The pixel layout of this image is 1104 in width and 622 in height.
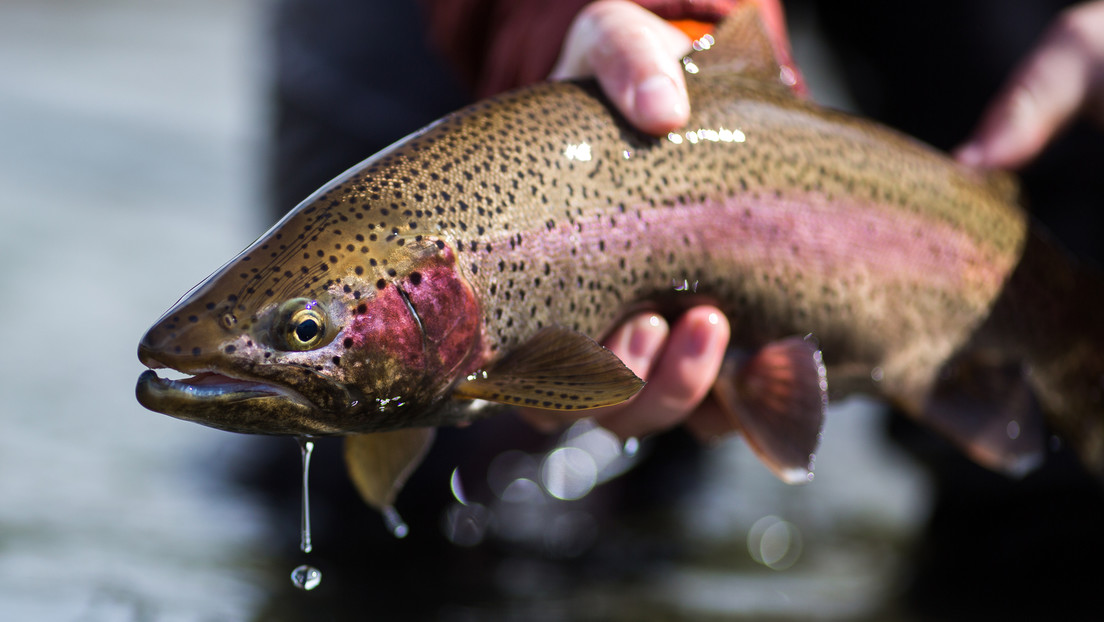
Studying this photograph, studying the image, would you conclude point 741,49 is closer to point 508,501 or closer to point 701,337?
point 701,337

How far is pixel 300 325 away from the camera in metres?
1.53

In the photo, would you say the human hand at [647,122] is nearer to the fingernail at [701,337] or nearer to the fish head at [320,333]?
the fingernail at [701,337]

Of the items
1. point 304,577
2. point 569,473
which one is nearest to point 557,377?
point 304,577

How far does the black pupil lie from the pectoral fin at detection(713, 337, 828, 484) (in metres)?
1.06

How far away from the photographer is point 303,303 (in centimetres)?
155

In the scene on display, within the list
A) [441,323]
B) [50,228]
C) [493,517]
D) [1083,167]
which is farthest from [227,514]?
[50,228]

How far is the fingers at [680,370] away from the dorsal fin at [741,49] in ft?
1.89

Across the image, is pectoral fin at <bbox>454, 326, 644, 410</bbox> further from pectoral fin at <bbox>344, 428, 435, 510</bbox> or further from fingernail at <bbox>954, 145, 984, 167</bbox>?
fingernail at <bbox>954, 145, 984, 167</bbox>

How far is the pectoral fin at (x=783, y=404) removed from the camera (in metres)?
2.15

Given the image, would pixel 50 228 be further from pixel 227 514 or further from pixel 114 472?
pixel 227 514

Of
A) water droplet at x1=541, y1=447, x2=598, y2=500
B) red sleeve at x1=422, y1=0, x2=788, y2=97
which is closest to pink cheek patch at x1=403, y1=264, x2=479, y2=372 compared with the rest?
red sleeve at x1=422, y1=0, x2=788, y2=97

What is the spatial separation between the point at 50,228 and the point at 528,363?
542 centimetres

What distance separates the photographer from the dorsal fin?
88.7 inches

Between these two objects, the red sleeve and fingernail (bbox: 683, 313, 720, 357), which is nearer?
fingernail (bbox: 683, 313, 720, 357)
